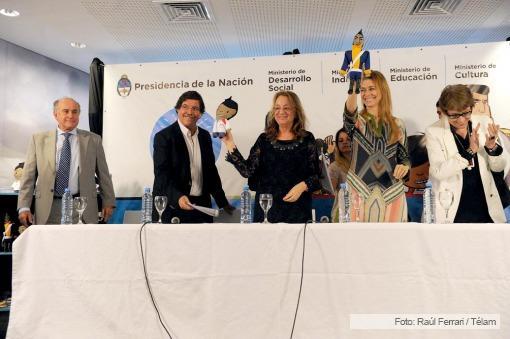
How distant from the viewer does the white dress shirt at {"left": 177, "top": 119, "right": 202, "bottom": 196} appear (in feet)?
10.4

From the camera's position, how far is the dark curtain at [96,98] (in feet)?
13.1

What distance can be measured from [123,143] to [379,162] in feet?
7.75

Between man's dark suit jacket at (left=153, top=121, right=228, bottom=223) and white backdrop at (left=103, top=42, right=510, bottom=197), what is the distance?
50cm

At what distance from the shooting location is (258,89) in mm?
3797

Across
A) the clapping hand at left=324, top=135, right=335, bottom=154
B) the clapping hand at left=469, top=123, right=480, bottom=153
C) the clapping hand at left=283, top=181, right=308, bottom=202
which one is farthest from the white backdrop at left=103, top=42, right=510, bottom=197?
the clapping hand at left=283, top=181, right=308, bottom=202

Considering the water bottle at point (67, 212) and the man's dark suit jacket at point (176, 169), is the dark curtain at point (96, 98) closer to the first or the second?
the man's dark suit jacket at point (176, 169)

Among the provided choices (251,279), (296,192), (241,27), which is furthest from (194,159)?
(251,279)

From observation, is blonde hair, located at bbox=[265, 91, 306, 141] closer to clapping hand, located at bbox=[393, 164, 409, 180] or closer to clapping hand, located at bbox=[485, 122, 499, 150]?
clapping hand, located at bbox=[393, 164, 409, 180]

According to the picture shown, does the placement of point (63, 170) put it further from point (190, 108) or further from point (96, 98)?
point (96, 98)

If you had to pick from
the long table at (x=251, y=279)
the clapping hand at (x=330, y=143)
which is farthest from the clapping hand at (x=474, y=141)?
the long table at (x=251, y=279)

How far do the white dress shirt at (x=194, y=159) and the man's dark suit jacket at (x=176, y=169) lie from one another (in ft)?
0.10

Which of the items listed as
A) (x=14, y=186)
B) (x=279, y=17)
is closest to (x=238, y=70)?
(x=279, y=17)

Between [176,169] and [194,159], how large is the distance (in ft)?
0.65

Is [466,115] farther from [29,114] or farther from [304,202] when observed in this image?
[29,114]
